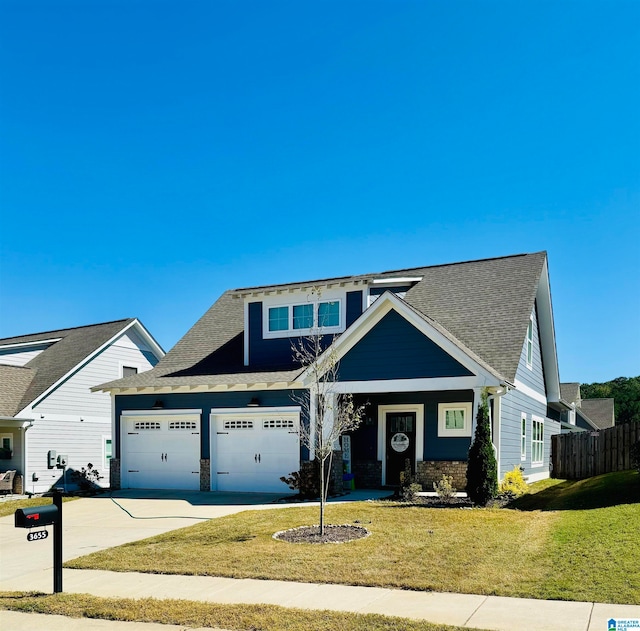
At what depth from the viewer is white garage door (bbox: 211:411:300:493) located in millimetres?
19781

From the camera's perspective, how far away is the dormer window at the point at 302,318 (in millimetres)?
21219

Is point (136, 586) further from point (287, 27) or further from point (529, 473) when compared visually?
point (529, 473)

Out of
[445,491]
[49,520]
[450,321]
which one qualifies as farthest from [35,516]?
[450,321]

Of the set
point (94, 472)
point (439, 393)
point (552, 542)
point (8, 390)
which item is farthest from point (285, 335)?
point (552, 542)

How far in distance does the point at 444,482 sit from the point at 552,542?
5.58m

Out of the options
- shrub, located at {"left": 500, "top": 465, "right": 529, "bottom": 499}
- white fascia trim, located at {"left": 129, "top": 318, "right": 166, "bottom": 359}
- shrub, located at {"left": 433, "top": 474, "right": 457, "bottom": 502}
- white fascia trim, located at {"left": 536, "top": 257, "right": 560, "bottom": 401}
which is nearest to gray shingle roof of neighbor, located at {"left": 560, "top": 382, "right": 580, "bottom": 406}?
white fascia trim, located at {"left": 536, "top": 257, "right": 560, "bottom": 401}

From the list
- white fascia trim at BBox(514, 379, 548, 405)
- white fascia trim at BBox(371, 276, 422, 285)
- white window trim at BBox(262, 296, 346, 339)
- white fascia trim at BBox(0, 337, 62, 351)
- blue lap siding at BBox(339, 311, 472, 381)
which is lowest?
white fascia trim at BBox(514, 379, 548, 405)

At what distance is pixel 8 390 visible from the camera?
83.7ft

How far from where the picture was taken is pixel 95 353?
2791 centimetres

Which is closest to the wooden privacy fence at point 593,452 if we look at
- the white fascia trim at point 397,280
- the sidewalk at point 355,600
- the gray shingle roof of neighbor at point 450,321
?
the gray shingle roof of neighbor at point 450,321

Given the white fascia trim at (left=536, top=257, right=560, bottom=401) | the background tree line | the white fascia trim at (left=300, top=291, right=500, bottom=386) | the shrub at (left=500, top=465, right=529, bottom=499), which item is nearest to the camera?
the shrub at (left=500, top=465, right=529, bottom=499)

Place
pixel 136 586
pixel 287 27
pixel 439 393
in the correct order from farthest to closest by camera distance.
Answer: pixel 439 393 → pixel 287 27 → pixel 136 586

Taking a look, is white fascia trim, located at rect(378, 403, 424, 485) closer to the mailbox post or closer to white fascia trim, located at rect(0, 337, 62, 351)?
the mailbox post

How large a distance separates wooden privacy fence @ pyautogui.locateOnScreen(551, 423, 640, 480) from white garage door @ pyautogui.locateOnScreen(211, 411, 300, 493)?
9563 millimetres
